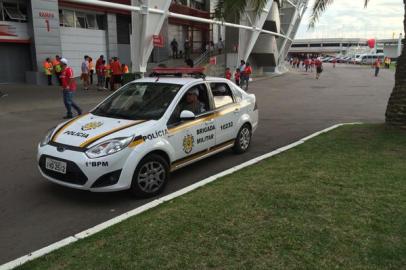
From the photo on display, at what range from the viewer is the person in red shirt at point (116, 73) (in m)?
18.0

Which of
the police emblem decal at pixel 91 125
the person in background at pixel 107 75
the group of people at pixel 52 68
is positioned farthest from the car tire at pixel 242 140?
the group of people at pixel 52 68

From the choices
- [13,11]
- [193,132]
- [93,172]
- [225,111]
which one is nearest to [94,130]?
[93,172]

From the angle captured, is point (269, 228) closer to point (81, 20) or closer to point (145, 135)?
point (145, 135)

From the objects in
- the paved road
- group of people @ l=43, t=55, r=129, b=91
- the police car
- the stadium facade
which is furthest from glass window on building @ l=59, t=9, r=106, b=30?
the police car

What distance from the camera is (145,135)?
200 inches

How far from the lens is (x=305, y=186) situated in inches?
203

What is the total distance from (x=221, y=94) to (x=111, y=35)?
21.6 meters

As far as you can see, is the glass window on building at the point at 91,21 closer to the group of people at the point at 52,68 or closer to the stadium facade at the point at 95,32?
the stadium facade at the point at 95,32

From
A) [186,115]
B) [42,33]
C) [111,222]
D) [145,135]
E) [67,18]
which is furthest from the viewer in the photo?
[67,18]

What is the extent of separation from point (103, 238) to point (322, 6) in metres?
8.80

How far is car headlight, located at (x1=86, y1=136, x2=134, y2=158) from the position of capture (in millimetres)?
4754

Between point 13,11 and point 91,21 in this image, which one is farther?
point 91,21

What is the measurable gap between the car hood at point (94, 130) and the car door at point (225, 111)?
1.64m

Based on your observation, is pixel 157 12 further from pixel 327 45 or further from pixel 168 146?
pixel 327 45
